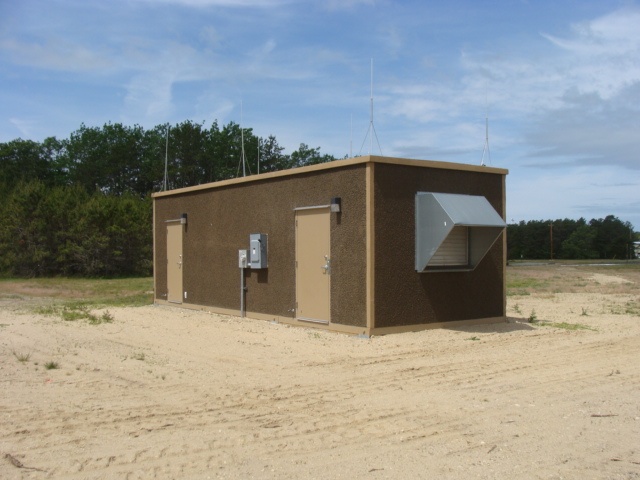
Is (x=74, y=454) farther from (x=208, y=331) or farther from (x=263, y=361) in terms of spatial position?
(x=208, y=331)

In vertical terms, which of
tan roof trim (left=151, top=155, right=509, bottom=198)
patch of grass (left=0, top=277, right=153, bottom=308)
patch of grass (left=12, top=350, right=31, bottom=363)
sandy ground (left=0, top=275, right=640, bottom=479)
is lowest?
sandy ground (left=0, top=275, right=640, bottom=479)

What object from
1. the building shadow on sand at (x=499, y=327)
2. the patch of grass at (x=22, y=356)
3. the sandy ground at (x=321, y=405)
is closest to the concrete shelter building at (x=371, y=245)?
the building shadow on sand at (x=499, y=327)

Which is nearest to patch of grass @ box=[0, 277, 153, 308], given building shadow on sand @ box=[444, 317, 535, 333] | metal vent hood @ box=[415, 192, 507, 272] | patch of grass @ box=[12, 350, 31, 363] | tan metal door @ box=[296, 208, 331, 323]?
tan metal door @ box=[296, 208, 331, 323]

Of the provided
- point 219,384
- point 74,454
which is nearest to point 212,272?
point 219,384

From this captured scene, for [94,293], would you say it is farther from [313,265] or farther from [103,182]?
[103,182]

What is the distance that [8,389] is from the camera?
7039mm

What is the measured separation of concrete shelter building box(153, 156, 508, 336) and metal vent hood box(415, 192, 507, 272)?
19mm

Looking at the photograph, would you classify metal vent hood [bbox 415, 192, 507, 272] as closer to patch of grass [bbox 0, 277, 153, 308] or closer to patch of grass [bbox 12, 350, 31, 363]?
patch of grass [bbox 12, 350, 31, 363]

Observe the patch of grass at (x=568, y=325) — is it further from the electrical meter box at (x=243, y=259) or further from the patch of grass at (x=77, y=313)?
the patch of grass at (x=77, y=313)

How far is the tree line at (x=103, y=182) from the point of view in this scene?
33.8 metres

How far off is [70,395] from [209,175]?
141 feet

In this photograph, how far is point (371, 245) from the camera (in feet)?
35.6

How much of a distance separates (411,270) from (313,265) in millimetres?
1881

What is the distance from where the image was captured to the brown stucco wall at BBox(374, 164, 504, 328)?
1100cm
